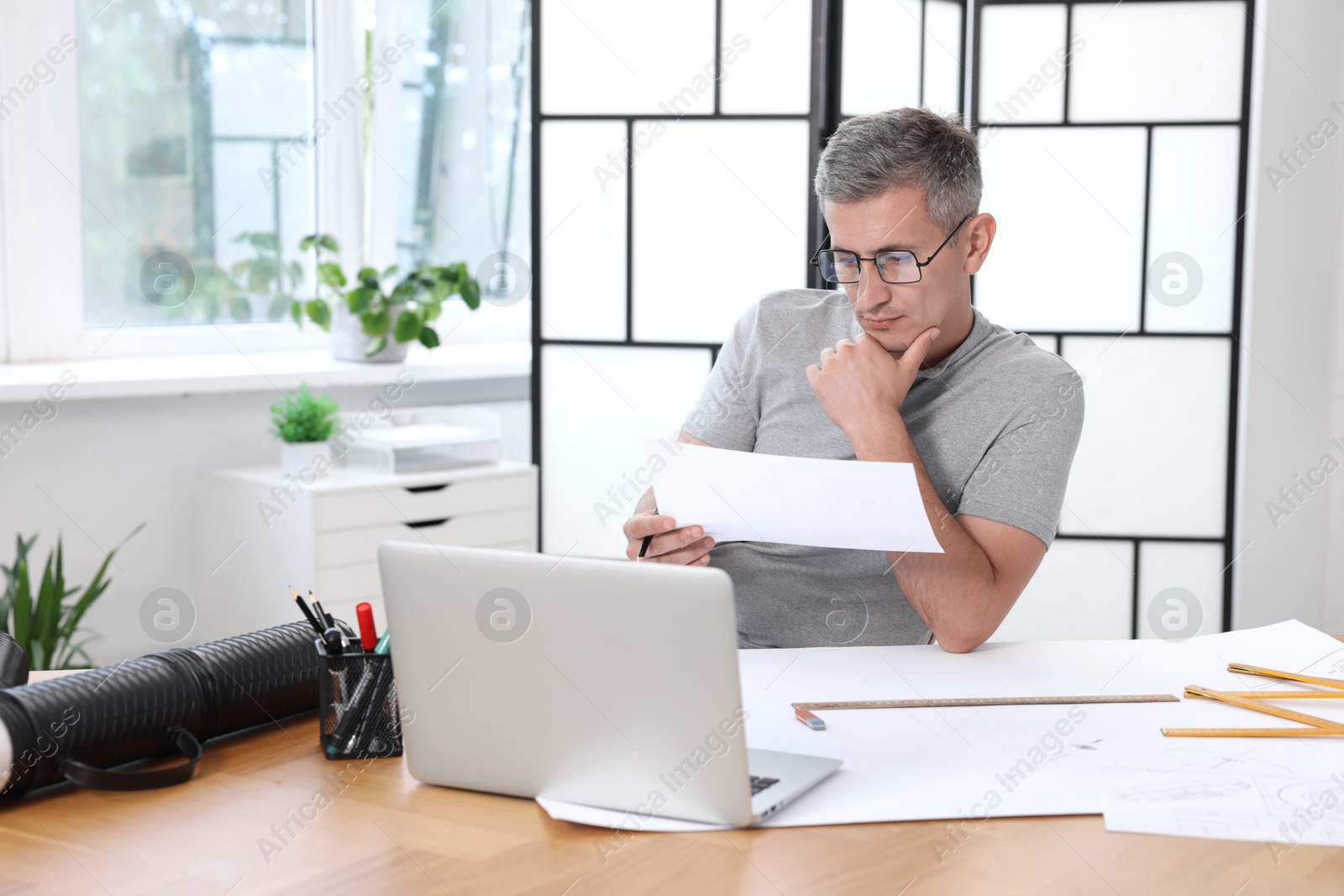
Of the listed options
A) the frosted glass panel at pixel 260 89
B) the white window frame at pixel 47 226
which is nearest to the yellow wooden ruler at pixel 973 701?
the white window frame at pixel 47 226

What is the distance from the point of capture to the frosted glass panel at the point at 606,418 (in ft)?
9.70

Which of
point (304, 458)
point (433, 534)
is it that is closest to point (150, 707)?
point (304, 458)

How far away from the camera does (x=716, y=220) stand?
9.41 feet

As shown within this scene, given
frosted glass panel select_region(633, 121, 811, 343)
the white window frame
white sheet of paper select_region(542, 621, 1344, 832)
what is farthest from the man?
the white window frame

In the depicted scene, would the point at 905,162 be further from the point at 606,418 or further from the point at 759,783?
the point at 606,418

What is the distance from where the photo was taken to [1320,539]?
287 centimetres

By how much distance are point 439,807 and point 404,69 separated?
10.9 feet

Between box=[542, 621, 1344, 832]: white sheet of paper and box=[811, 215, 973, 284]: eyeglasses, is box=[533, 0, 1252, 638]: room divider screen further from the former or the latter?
box=[542, 621, 1344, 832]: white sheet of paper

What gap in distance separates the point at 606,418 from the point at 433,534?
0.62 m

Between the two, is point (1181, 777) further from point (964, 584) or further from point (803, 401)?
point (803, 401)

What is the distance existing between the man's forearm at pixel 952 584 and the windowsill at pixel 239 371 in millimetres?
1833

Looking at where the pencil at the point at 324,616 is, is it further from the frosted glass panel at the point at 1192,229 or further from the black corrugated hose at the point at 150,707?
the frosted glass panel at the point at 1192,229

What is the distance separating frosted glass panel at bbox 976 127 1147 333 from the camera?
9.41 ft

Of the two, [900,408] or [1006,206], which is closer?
[900,408]
